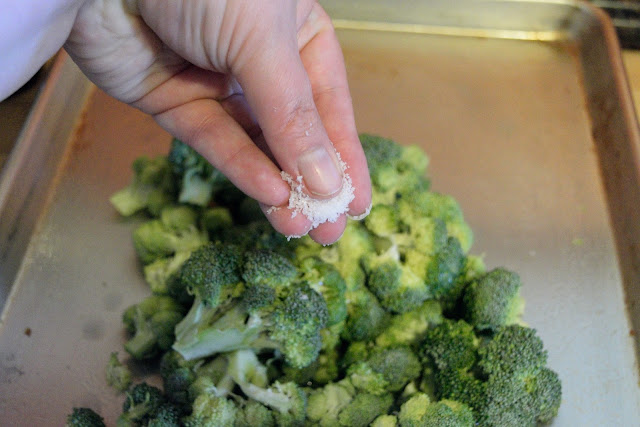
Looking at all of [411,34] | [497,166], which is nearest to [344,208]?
[497,166]

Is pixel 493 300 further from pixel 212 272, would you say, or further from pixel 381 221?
pixel 212 272

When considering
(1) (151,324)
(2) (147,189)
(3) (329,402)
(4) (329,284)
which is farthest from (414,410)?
(2) (147,189)

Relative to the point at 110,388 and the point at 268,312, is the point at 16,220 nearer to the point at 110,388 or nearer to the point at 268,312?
the point at 110,388

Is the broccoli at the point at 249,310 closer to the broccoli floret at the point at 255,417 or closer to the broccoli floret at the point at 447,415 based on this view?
the broccoli floret at the point at 255,417

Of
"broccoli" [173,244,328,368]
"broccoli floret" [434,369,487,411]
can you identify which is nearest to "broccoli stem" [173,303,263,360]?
"broccoli" [173,244,328,368]

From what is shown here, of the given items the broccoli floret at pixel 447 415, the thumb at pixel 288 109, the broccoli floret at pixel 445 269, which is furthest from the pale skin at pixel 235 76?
the broccoli floret at pixel 447 415
